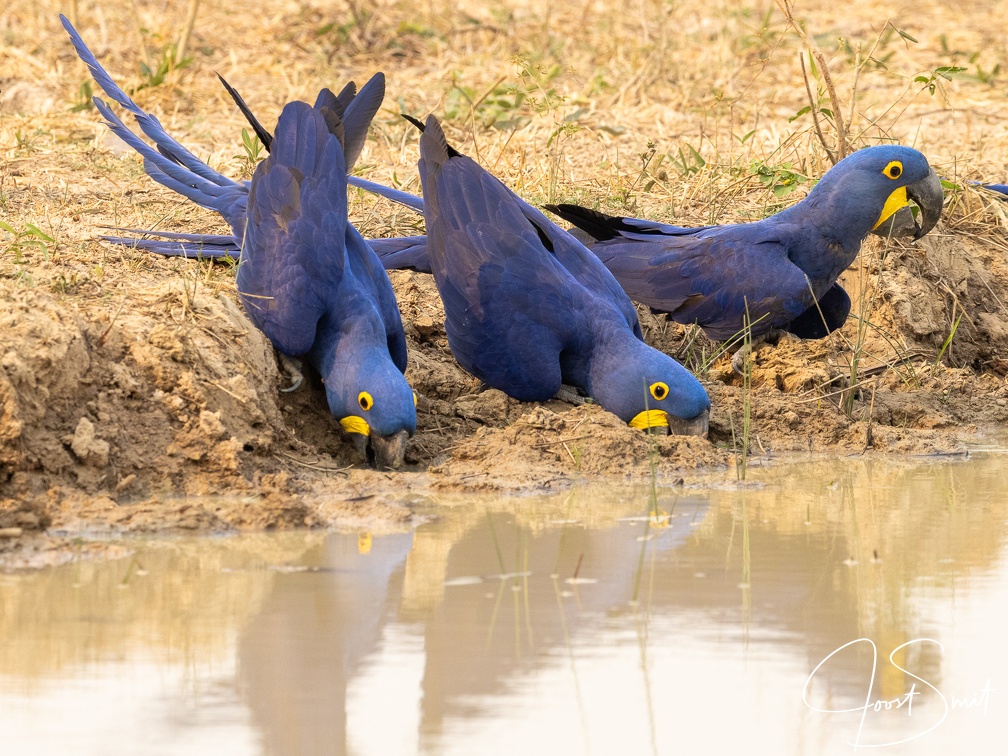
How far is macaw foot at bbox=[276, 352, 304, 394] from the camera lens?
15.2 feet

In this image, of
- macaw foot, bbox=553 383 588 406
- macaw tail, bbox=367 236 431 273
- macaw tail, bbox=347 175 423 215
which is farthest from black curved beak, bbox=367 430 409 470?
macaw tail, bbox=347 175 423 215

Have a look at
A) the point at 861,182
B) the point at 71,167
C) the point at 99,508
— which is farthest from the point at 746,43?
the point at 99,508

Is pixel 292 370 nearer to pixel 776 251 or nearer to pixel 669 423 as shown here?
pixel 669 423

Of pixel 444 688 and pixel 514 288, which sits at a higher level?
pixel 514 288

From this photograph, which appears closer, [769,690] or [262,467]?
[769,690]

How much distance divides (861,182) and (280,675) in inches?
148

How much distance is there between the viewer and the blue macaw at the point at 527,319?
4715 millimetres

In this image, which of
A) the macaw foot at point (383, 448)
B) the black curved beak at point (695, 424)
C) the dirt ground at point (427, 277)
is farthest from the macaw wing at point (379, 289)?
the black curved beak at point (695, 424)

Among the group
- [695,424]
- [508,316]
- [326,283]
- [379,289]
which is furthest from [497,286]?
[695,424]

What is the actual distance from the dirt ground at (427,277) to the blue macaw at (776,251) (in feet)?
0.54

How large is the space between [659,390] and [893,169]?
1.60 m

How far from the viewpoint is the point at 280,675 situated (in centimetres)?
257

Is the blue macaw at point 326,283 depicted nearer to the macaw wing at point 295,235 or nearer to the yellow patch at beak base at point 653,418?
the macaw wing at point 295,235

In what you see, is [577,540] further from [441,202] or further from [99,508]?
[441,202]
